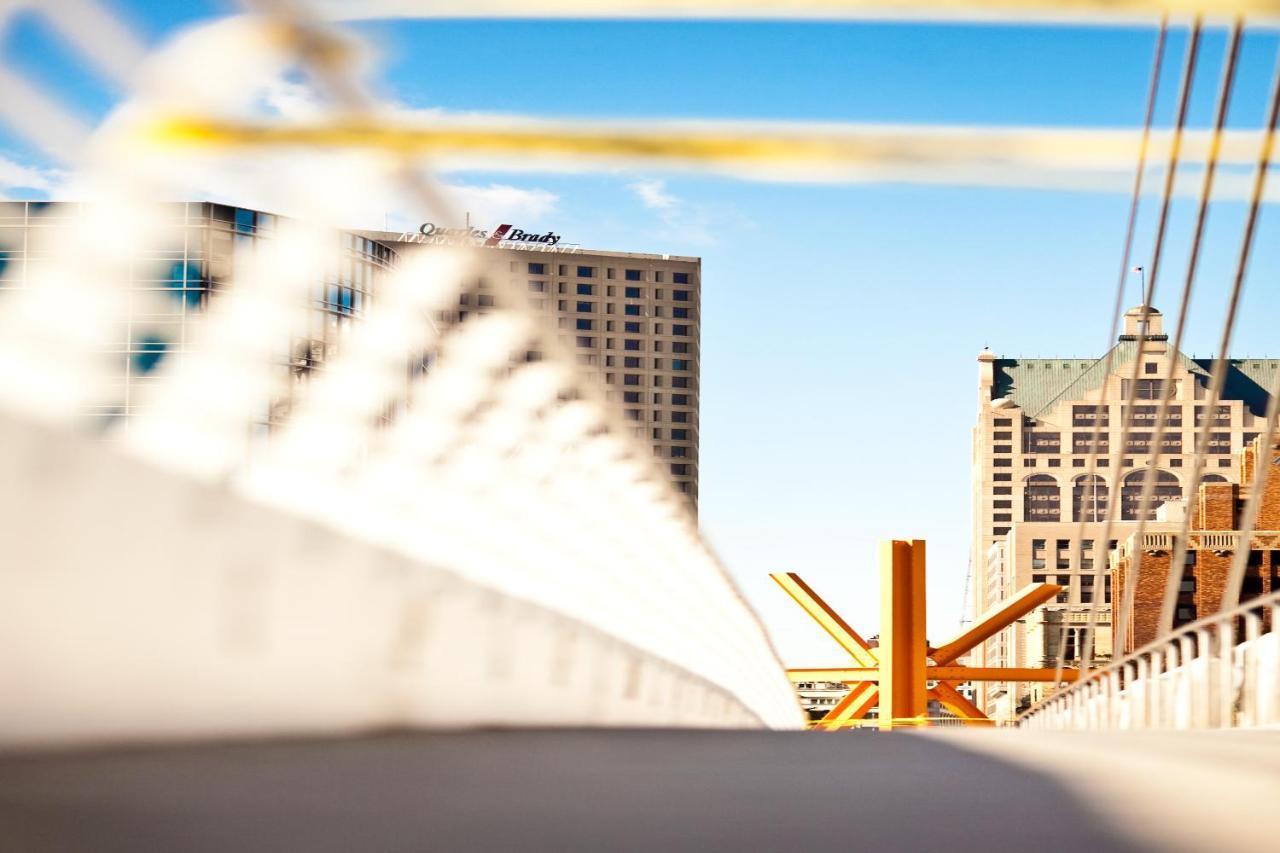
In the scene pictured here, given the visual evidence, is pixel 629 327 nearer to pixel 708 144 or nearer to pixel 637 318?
pixel 637 318

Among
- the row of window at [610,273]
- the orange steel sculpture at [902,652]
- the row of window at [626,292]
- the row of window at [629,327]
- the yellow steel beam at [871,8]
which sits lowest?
the orange steel sculpture at [902,652]

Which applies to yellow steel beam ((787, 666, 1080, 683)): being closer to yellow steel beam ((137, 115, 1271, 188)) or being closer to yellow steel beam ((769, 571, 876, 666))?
yellow steel beam ((769, 571, 876, 666))

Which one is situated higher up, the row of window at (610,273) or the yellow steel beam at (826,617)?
the row of window at (610,273)

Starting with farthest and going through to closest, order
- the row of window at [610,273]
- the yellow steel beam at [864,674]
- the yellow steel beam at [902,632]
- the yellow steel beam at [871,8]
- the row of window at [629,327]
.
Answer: the row of window at [629,327] < the row of window at [610,273] < the yellow steel beam at [864,674] < the yellow steel beam at [902,632] < the yellow steel beam at [871,8]

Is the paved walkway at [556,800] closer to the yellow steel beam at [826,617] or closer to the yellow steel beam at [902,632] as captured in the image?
the yellow steel beam at [902,632]

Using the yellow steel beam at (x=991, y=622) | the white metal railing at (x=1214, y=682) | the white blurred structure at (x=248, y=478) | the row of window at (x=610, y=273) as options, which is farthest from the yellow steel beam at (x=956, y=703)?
the row of window at (x=610, y=273)

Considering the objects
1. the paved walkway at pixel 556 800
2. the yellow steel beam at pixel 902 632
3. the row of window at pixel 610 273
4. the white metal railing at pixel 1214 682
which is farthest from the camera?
the row of window at pixel 610 273

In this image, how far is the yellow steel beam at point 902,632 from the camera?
3344 centimetres

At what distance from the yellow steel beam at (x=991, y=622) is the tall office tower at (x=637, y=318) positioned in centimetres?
13345

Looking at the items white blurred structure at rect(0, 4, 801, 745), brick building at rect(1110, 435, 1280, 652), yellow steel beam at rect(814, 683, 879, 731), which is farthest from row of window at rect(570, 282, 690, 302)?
white blurred structure at rect(0, 4, 801, 745)

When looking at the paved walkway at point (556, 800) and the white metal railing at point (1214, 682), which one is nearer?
the paved walkway at point (556, 800)

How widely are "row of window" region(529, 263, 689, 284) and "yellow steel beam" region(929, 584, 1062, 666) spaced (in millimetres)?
136886

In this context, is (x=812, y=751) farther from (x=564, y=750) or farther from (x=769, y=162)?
(x=769, y=162)

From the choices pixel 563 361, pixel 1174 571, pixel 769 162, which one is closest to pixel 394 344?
pixel 769 162
